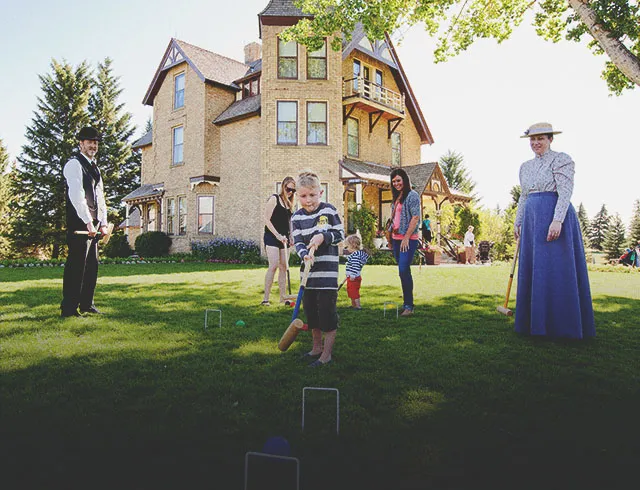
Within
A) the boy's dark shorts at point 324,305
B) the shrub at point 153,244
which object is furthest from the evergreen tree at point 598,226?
the boy's dark shorts at point 324,305

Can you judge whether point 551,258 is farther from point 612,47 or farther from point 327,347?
point 612,47

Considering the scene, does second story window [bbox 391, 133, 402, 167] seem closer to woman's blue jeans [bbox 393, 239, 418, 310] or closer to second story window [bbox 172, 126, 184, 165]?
second story window [bbox 172, 126, 184, 165]

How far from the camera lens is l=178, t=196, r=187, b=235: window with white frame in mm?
22531

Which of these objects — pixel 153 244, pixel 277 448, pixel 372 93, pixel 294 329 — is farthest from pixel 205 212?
pixel 277 448

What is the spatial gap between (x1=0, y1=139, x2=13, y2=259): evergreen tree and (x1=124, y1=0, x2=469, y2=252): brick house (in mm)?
11067

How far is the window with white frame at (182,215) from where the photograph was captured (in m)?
22.5

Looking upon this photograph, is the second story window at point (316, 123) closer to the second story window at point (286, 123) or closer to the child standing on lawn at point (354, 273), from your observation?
the second story window at point (286, 123)

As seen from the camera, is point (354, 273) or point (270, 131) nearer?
point (354, 273)

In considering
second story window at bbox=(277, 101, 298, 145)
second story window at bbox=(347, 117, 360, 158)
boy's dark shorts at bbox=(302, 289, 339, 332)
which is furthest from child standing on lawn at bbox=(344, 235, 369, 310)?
second story window at bbox=(347, 117, 360, 158)

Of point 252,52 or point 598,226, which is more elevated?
point 252,52

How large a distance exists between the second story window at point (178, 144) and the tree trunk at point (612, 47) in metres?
19.1

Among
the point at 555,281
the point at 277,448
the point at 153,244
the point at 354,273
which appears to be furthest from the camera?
the point at 153,244

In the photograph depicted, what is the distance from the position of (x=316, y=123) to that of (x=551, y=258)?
51.2ft

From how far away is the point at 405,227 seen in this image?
6.15 meters
